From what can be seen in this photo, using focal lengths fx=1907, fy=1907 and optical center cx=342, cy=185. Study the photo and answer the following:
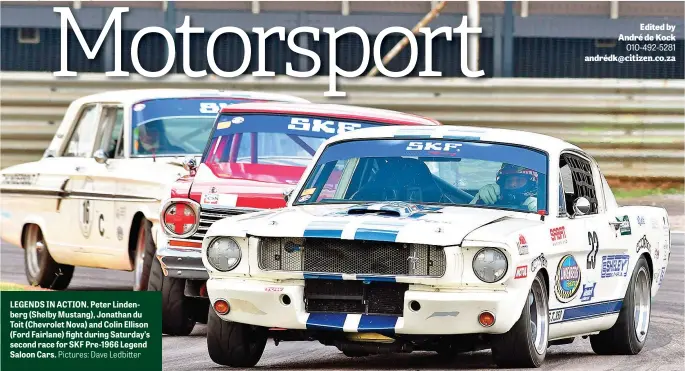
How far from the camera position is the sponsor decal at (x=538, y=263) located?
31.9 ft

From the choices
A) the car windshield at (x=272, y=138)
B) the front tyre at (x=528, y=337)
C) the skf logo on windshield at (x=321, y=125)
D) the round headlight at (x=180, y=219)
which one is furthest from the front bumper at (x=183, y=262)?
the front tyre at (x=528, y=337)

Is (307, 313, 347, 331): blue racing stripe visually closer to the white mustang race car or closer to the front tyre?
the white mustang race car

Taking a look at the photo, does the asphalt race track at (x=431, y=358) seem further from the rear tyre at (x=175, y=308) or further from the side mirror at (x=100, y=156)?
the side mirror at (x=100, y=156)

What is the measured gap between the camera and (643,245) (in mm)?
11914

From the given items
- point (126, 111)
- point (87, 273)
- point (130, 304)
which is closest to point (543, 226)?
point (130, 304)

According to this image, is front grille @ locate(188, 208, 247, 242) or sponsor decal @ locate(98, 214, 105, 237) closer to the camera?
front grille @ locate(188, 208, 247, 242)

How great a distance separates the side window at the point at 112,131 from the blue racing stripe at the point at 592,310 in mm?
4693

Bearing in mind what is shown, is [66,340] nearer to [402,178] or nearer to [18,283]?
[402,178]

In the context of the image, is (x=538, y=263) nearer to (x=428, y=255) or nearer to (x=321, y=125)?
(x=428, y=255)

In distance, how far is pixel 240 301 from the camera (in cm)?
974

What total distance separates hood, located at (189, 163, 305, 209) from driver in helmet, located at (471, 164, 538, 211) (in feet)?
6.04

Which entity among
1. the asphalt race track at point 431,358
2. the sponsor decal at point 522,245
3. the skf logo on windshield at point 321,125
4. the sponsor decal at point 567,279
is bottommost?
the asphalt race track at point 431,358

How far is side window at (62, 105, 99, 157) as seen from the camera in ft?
49.8

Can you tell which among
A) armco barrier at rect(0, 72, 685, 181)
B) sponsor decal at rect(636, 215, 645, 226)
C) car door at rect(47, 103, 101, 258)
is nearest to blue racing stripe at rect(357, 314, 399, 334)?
sponsor decal at rect(636, 215, 645, 226)
